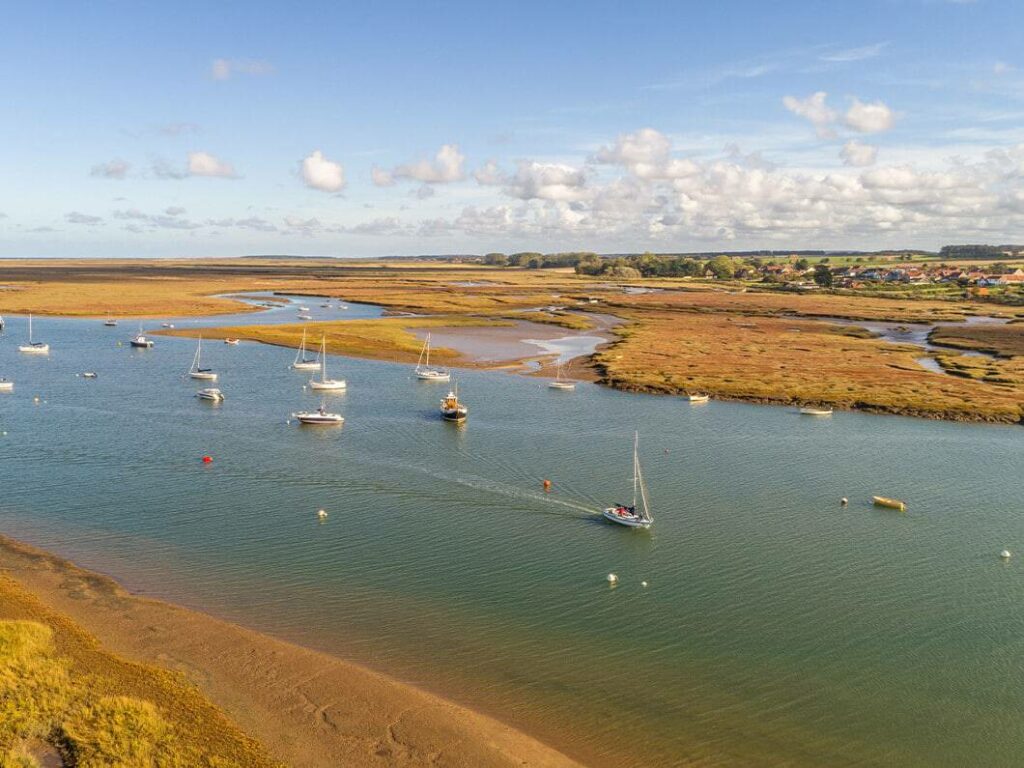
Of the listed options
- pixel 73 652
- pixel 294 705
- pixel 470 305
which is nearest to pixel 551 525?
pixel 294 705

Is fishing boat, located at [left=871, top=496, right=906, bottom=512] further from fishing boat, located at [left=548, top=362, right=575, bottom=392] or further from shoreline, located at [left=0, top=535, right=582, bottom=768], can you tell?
fishing boat, located at [left=548, top=362, right=575, bottom=392]

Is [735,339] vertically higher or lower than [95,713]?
higher

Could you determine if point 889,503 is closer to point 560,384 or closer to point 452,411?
point 452,411

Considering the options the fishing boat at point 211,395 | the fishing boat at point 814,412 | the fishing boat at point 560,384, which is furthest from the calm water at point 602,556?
the fishing boat at point 560,384

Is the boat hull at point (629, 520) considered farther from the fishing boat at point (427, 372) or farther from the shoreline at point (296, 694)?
the fishing boat at point (427, 372)

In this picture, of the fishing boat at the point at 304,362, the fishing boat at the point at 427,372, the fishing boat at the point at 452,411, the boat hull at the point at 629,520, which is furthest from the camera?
the fishing boat at the point at 304,362

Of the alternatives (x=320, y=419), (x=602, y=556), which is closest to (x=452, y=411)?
(x=320, y=419)

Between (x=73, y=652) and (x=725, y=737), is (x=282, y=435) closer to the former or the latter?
(x=73, y=652)
